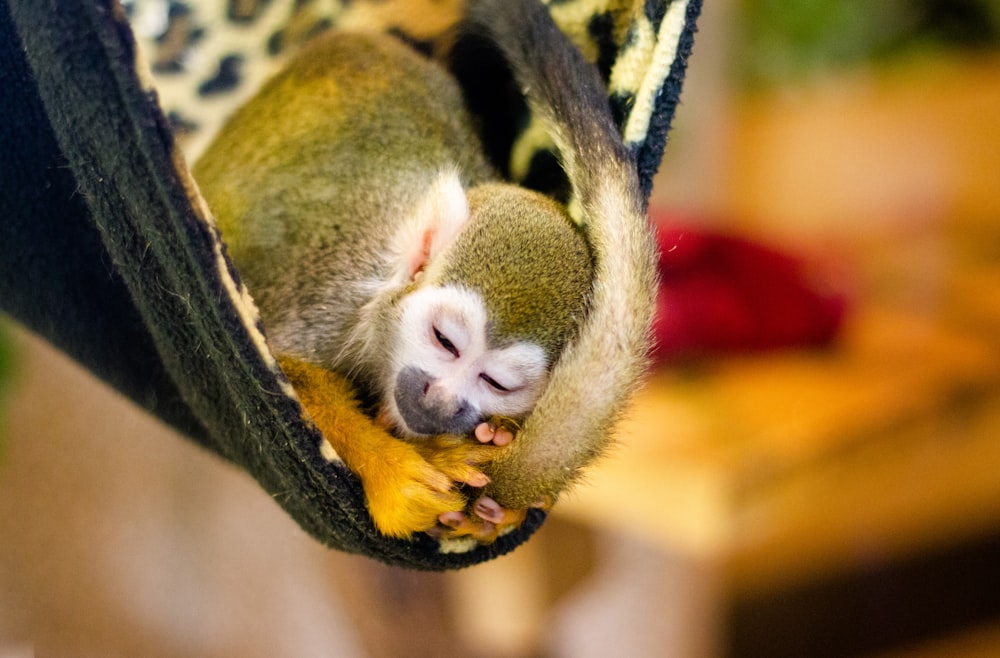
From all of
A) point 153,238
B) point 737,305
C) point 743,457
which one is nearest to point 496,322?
point 153,238

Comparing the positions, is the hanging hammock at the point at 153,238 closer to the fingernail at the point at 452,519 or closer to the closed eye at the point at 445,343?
the fingernail at the point at 452,519

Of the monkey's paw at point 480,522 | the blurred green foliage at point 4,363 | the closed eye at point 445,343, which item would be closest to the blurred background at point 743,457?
the blurred green foliage at point 4,363

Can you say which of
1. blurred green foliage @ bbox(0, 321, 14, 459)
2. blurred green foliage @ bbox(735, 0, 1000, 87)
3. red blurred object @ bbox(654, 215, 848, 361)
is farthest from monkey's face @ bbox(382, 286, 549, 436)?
blurred green foliage @ bbox(735, 0, 1000, 87)

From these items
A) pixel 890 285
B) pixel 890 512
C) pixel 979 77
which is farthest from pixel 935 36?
pixel 890 512

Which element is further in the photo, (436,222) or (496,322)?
(436,222)

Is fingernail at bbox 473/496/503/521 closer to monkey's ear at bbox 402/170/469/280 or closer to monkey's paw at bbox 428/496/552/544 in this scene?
monkey's paw at bbox 428/496/552/544

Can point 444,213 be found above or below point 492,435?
above

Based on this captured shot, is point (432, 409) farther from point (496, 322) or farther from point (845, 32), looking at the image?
point (845, 32)
